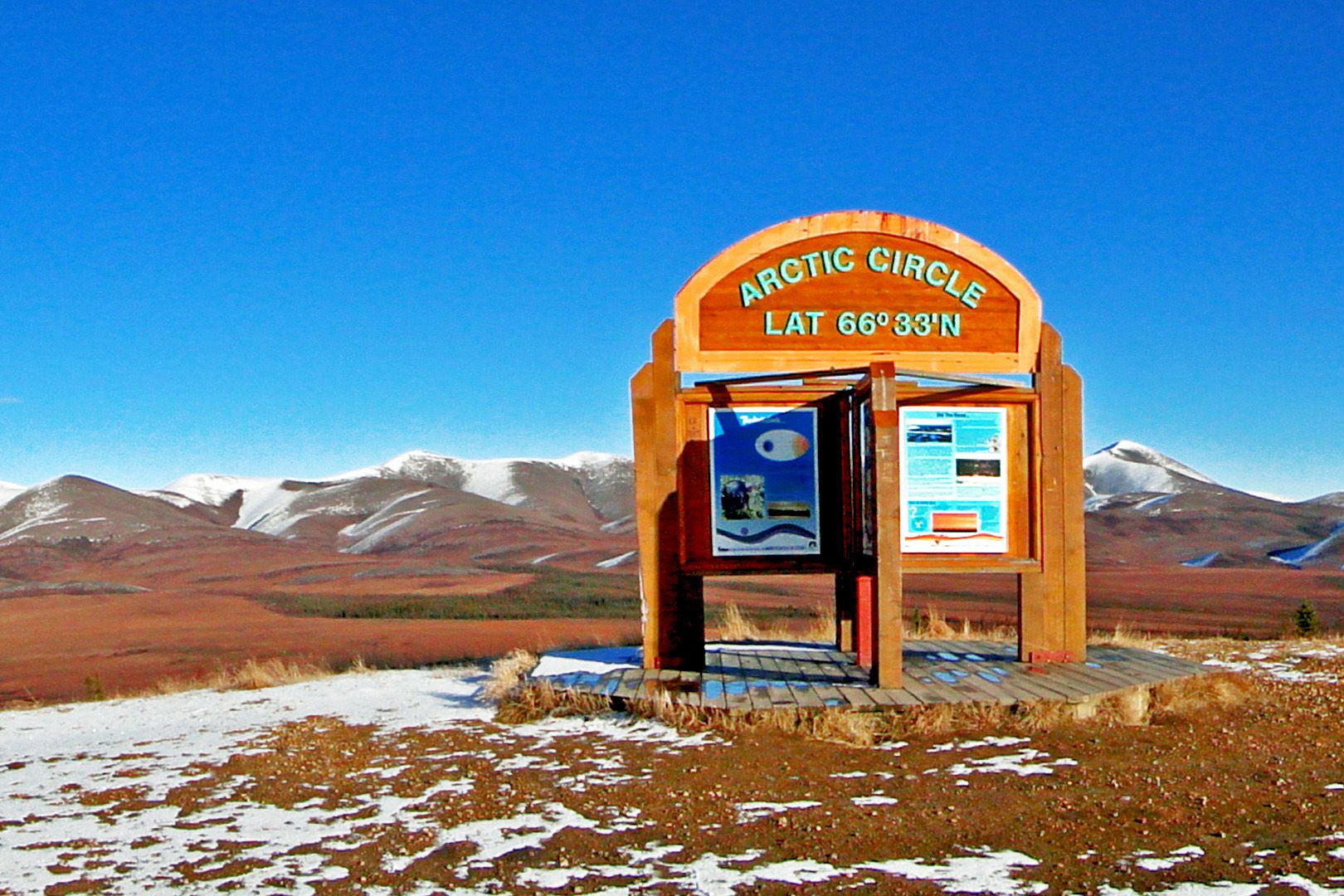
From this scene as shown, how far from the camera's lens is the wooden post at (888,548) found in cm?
800

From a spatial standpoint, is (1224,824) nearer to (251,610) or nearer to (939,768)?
(939,768)

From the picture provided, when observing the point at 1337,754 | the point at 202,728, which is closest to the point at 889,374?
the point at 1337,754

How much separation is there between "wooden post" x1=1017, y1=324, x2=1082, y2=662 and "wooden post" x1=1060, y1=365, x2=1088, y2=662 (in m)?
0.03

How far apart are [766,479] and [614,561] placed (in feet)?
109

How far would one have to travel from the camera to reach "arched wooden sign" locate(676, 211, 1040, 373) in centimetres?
930

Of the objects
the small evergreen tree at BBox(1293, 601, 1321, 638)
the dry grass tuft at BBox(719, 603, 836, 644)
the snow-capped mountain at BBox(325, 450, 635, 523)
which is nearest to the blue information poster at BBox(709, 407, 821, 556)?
the dry grass tuft at BBox(719, 603, 836, 644)

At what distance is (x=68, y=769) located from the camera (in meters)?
7.22

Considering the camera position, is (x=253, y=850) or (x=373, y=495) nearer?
(x=253, y=850)

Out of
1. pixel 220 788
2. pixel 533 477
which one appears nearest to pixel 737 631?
pixel 220 788

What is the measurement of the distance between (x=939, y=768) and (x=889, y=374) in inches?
120

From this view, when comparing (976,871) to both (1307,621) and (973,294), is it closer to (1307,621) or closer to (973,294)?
(973,294)

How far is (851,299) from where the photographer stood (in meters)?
9.35

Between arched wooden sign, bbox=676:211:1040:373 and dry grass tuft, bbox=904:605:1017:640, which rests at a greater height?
arched wooden sign, bbox=676:211:1040:373

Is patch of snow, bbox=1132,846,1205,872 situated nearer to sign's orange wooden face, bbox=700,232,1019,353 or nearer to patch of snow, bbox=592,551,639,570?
sign's orange wooden face, bbox=700,232,1019,353
